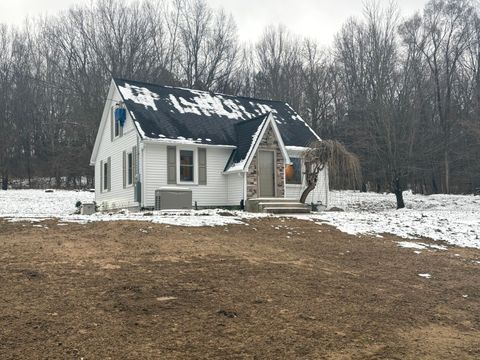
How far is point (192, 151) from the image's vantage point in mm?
19297

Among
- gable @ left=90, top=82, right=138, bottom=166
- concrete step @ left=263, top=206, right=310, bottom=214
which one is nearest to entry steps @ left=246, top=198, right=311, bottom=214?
concrete step @ left=263, top=206, right=310, bottom=214

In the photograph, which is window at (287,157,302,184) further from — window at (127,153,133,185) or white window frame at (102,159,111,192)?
white window frame at (102,159,111,192)

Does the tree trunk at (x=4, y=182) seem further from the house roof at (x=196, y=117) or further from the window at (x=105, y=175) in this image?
the house roof at (x=196, y=117)

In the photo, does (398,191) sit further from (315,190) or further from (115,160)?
(115,160)

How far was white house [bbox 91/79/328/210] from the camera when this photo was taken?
60.6 ft

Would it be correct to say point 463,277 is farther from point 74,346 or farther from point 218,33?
point 218,33

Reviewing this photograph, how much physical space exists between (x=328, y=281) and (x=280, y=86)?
35069mm

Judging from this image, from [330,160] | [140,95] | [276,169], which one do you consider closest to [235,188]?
[276,169]

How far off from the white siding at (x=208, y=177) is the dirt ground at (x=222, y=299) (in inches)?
304

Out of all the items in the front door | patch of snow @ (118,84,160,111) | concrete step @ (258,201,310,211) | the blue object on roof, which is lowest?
concrete step @ (258,201,310,211)

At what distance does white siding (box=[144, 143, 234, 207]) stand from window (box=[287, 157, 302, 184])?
3.12m

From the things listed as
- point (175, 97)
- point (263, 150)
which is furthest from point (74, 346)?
point (175, 97)

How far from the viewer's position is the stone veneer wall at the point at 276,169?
1912 cm

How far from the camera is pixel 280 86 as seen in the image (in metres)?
40.9
